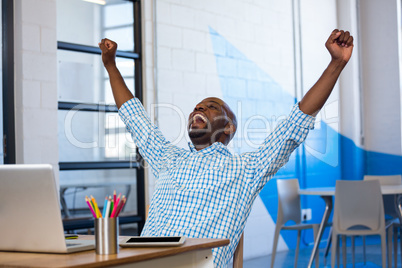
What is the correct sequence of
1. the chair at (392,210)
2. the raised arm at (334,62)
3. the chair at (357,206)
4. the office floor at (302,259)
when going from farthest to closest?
the office floor at (302,259)
the chair at (392,210)
the chair at (357,206)
the raised arm at (334,62)

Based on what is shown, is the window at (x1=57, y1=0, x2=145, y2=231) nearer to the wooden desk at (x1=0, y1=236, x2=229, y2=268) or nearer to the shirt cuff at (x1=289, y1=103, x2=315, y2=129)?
the shirt cuff at (x1=289, y1=103, x2=315, y2=129)

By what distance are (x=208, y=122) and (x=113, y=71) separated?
16.6 inches

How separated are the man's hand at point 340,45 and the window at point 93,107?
239cm

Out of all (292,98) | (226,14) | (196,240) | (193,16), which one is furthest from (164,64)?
(196,240)

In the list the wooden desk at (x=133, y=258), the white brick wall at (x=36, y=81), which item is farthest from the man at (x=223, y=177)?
the white brick wall at (x=36, y=81)

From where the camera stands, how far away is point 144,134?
6.90 ft

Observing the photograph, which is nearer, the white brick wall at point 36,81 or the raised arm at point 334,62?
the raised arm at point 334,62

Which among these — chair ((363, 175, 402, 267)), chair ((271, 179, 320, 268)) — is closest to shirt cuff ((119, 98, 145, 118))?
chair ((271, 179, 320, 268))

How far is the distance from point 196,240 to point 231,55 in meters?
3.70

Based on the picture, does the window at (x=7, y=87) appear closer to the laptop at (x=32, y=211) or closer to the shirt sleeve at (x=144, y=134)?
the shirt sleeve at (x=144, y=134)

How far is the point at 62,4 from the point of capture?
12.4 ft

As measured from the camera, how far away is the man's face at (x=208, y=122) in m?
2.03

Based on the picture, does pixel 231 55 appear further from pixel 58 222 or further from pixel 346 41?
pixel 58 222

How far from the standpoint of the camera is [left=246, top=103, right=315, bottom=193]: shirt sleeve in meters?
1.82
